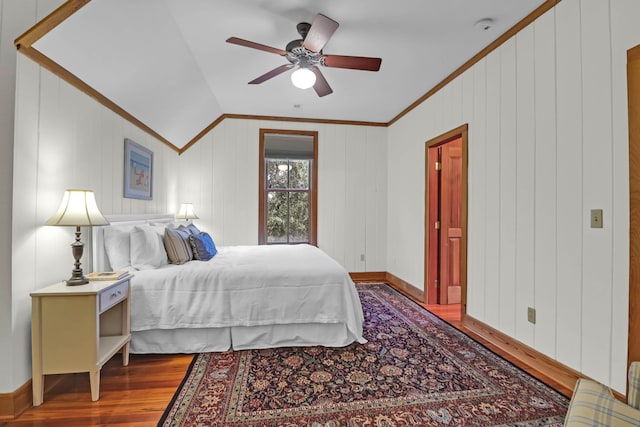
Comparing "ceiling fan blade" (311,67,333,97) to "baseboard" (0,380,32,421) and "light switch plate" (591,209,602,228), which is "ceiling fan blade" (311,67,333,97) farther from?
"baseboard" (0,380,32,421)

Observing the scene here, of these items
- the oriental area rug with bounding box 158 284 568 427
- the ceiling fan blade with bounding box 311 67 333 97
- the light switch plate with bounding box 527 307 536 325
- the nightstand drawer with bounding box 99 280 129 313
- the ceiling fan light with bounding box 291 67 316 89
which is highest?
the ceiling fan blade with bounding box 311 67 333 97

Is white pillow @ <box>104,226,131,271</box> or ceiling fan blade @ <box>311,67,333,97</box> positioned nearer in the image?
white pillow @ <box>104,226,131,271</box>

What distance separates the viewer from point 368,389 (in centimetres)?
199

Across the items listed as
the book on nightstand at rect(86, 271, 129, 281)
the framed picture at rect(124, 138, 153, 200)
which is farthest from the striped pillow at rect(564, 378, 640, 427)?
the framed picture at rect(124, 138, 153, 200)

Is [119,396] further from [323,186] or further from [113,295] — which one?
[323,186]

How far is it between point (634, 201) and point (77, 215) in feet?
10.9

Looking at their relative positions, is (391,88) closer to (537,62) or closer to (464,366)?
(537,62)

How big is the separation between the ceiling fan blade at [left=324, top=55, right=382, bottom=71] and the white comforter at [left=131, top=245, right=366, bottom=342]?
1.77m

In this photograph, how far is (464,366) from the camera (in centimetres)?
230

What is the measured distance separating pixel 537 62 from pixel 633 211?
1.32 metres

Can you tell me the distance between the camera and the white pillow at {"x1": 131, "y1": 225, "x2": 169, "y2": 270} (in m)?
2.65

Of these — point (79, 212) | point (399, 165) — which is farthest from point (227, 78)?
point (399, 165)

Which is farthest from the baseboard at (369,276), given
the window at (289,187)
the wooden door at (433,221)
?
the wooden door at (433,221)

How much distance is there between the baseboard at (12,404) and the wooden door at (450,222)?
155 inches
